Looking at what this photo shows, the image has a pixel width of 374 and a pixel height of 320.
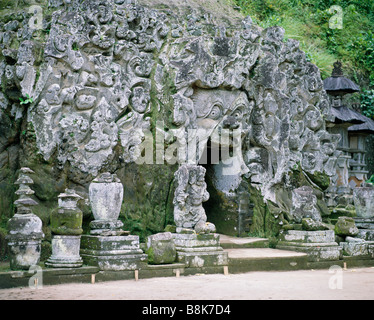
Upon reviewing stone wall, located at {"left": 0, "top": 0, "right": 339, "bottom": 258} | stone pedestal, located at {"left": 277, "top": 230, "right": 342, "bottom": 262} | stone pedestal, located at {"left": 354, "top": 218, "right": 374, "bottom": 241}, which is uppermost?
stone wall, located at {"left": 0, "top": 0, "right": 339, "bottom": 258}

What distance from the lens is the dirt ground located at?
8656 mm

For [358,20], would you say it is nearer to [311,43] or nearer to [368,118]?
[311,43]

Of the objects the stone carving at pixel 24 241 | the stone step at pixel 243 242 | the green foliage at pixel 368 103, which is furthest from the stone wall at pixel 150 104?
the green foliage at pixel 368 103

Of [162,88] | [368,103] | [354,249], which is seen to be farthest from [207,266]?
[368,103]

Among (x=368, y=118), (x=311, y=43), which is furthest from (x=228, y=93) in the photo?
(x=311, y=43)

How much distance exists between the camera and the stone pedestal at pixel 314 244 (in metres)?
12.8

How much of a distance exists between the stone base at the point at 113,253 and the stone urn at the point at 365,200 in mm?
6115

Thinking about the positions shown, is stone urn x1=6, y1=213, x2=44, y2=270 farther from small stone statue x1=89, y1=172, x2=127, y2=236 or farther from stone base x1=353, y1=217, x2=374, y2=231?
stone base x1=353, y1=217, x2=374, y2=231

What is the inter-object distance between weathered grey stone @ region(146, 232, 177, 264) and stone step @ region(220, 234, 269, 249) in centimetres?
238

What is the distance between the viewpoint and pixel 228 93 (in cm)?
1411

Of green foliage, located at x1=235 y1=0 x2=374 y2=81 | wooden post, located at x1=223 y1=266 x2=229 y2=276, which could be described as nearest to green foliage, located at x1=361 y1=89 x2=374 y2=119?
green foliage, located at x1=235 y1=0 x2=374 y2=81

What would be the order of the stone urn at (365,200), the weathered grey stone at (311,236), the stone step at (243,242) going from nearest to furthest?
the weathered grey stone at (311,236) → the stone step at (243,242) → the stone urn at (365,200)

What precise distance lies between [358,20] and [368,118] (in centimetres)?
640

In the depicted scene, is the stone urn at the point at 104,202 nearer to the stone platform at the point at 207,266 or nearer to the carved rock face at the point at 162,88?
the stone platform at the point at 207,266
